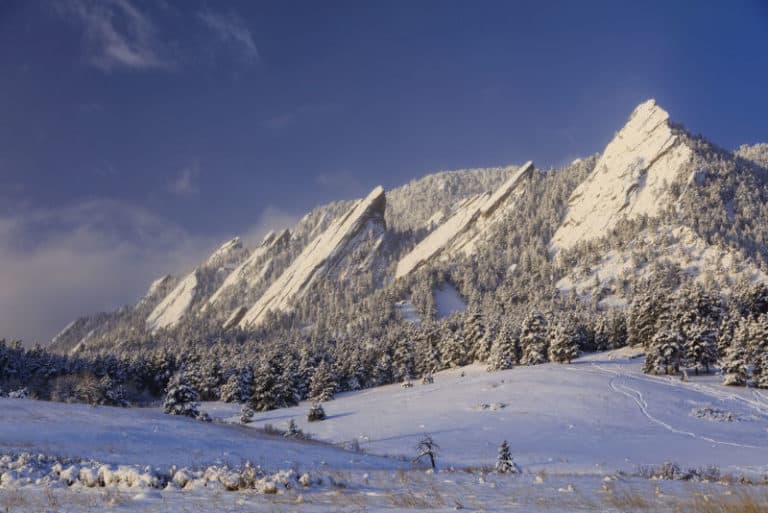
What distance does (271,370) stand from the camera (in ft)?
217

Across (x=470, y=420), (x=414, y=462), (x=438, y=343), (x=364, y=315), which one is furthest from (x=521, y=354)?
(x=364, y=315)

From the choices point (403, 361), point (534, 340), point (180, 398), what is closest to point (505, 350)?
point (534, 340)

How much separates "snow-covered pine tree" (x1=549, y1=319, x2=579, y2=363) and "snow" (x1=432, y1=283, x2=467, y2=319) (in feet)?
285

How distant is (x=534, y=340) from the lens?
7156 cm

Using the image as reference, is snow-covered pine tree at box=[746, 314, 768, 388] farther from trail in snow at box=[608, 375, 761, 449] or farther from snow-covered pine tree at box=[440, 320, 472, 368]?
snow-covered pine tree at box=[440, 320, 472, 368]

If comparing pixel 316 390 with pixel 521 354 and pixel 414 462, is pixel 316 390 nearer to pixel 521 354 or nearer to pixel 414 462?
pixel 521 354

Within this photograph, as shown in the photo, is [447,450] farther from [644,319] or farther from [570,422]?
[644,319]

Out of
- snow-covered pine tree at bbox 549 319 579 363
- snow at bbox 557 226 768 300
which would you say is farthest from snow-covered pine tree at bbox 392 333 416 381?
snow at bbox 557 226 768 300

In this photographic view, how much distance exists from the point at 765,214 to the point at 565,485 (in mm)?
164730

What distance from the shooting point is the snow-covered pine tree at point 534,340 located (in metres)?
70.1

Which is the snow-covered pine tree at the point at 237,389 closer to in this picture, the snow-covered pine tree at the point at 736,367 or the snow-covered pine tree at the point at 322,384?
the snow-covered pine tree at the point at 322,384

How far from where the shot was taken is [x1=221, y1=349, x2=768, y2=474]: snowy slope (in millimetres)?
23453

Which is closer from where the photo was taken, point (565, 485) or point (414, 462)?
point (565, 485)

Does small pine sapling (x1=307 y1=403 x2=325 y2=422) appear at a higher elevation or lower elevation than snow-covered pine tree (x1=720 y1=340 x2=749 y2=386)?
lower
